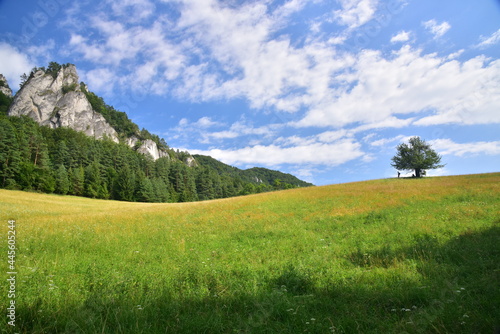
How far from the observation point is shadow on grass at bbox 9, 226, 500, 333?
13.2 feet

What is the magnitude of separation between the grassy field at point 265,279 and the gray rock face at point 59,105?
646 feet

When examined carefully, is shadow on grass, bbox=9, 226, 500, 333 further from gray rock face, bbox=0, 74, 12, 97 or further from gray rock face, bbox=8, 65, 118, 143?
gray rock face, bbox=0, 74, 12, 97

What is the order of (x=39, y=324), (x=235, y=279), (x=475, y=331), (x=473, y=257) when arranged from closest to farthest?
(x=475, y=331)
(x=39, y=324)
(x=235, y=279)
(x=473, y=257)

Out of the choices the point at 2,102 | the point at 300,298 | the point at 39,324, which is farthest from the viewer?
the point at 2,102

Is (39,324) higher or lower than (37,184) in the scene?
lower

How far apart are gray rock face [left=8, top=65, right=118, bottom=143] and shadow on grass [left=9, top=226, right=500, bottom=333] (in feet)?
664

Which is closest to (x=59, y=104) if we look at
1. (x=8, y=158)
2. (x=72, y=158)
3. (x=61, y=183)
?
(x=72, y=158)

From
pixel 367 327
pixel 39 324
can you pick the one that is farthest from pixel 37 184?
pixel 367 327

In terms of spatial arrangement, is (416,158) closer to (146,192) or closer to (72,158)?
(146,192)

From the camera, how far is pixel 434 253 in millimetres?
8586

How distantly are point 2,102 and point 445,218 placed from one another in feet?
801

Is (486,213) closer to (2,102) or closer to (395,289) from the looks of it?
(395,289)

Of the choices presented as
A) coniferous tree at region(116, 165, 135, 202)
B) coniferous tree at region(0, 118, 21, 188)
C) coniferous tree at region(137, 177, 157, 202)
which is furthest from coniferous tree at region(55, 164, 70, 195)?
coniferous tree at region(137, 177, 157, 202)

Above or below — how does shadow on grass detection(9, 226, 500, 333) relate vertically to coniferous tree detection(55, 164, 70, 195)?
below
